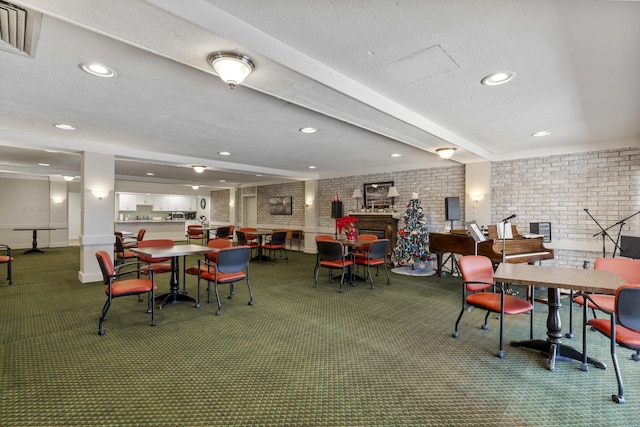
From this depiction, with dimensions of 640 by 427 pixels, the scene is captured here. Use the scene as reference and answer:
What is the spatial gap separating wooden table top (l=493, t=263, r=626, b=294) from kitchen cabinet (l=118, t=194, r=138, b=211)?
1501 cm

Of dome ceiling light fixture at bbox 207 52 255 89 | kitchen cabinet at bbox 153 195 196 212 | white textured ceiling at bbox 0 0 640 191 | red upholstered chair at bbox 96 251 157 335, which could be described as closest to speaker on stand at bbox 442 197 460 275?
white textured ceiling at bbox 0 0 640 191

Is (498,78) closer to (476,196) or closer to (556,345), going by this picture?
(556,345)

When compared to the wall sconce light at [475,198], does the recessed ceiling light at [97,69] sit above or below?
above

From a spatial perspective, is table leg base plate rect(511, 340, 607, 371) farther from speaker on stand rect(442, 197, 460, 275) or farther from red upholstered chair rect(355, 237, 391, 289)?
speaker on stand rect(442, 197, 460, 275)

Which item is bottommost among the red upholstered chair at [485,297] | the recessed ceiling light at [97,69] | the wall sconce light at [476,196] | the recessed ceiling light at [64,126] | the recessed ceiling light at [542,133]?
the red upholstered chair at [485,297]

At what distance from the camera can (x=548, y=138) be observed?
4.97 m

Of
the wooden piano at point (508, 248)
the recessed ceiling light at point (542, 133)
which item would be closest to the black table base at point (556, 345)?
the wooden piano at point (508, 248)

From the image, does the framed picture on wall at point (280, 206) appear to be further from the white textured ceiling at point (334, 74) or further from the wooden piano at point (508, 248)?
the wooden piano at point (508, 248)

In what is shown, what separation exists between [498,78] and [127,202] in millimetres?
15094

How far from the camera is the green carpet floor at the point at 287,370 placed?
2059 millimetres

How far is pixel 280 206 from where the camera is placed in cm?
1158

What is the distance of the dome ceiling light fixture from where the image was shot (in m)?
2.13

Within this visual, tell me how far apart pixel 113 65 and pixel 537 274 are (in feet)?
13.7

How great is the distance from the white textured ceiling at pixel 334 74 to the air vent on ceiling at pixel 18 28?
2.9 inches
